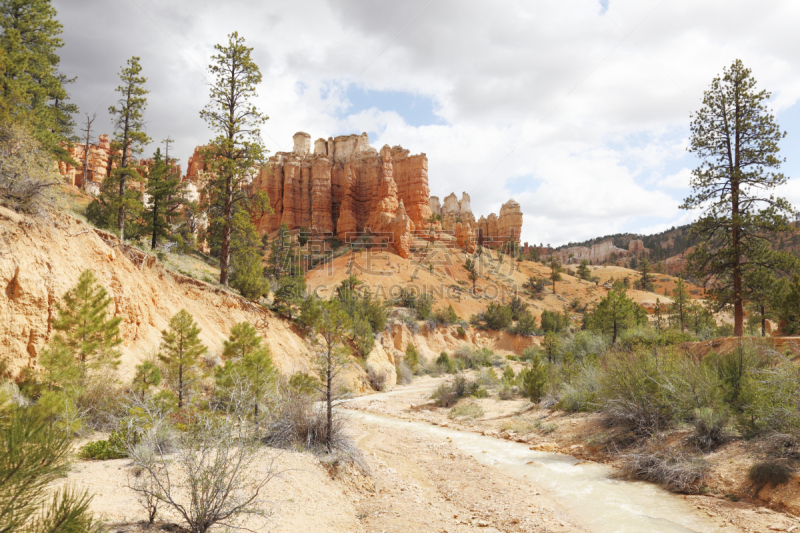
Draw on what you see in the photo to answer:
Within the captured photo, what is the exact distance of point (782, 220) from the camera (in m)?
15.8

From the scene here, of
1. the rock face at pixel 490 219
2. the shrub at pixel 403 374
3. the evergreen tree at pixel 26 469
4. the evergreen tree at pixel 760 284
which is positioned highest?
the rock face at pixel 490 219

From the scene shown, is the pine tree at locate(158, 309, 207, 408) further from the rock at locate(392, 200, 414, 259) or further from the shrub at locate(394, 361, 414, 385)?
the rock at locate(392, 200, 414, 259)

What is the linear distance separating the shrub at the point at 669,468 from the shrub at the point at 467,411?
8580 millimetres

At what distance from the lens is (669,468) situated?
28.5ft

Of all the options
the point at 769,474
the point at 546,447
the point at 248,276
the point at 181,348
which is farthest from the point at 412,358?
the point at 769,474

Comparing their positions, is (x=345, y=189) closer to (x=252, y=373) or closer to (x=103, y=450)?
(x=252, y=373)

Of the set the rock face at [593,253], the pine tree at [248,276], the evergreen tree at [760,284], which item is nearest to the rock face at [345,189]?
the pine tree at [248,276]

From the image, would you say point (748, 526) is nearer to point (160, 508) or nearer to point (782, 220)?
point (160, 508)

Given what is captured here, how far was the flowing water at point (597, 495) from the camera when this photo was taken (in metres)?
7.10

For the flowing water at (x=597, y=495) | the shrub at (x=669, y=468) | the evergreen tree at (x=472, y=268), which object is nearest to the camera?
the flowing water at (x=597, y=495)

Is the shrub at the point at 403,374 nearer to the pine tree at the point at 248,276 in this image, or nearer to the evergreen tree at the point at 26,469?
the pine tree at the point at 248,276

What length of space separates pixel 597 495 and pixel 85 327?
1312 centimetres

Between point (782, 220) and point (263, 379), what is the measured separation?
2003cm

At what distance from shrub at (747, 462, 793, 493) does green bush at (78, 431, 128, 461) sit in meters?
11.8
